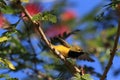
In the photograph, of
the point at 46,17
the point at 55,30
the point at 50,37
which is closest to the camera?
→ the point at 46,17

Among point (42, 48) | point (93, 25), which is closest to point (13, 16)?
point (42, 48)

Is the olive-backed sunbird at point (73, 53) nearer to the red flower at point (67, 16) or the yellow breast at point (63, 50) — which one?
the yellow breast at point (63, 50)

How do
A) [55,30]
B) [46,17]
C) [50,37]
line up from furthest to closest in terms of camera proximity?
[55,30]
[50,37]
[46,17]

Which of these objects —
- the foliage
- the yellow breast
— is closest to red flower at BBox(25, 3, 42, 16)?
the foliage

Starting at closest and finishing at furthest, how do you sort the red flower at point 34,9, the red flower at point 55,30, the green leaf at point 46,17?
the green leaf at point 46,17, the red flower at point 34,9, the red flower at point 55,30

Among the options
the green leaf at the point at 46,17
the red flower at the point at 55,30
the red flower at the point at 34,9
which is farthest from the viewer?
the red flower at the point at 55,30

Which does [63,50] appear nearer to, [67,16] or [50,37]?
[50,37]

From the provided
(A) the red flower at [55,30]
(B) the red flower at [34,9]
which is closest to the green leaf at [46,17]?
(B) the red flower at [34,9]

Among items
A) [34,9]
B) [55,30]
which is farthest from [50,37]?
[55,30]

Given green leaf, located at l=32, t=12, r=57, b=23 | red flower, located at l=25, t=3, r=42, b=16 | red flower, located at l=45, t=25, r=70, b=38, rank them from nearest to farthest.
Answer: green leaf, located at l=32, t=12, r=57, b=23, red flower, located at l=25, t=3, r=42, b=16, red flower, located at l=45, t=25, r=70, b=38

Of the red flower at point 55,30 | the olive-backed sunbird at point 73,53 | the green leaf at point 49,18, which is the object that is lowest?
the olive-backed sunbird at point 73,53

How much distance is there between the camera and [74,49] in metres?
1.92

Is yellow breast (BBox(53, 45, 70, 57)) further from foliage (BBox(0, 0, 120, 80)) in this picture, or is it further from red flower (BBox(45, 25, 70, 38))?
red flower (BBox(45, 25, 70, 38))

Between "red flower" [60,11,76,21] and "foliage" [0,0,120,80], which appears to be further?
"red flower" [60,11,76,21]
